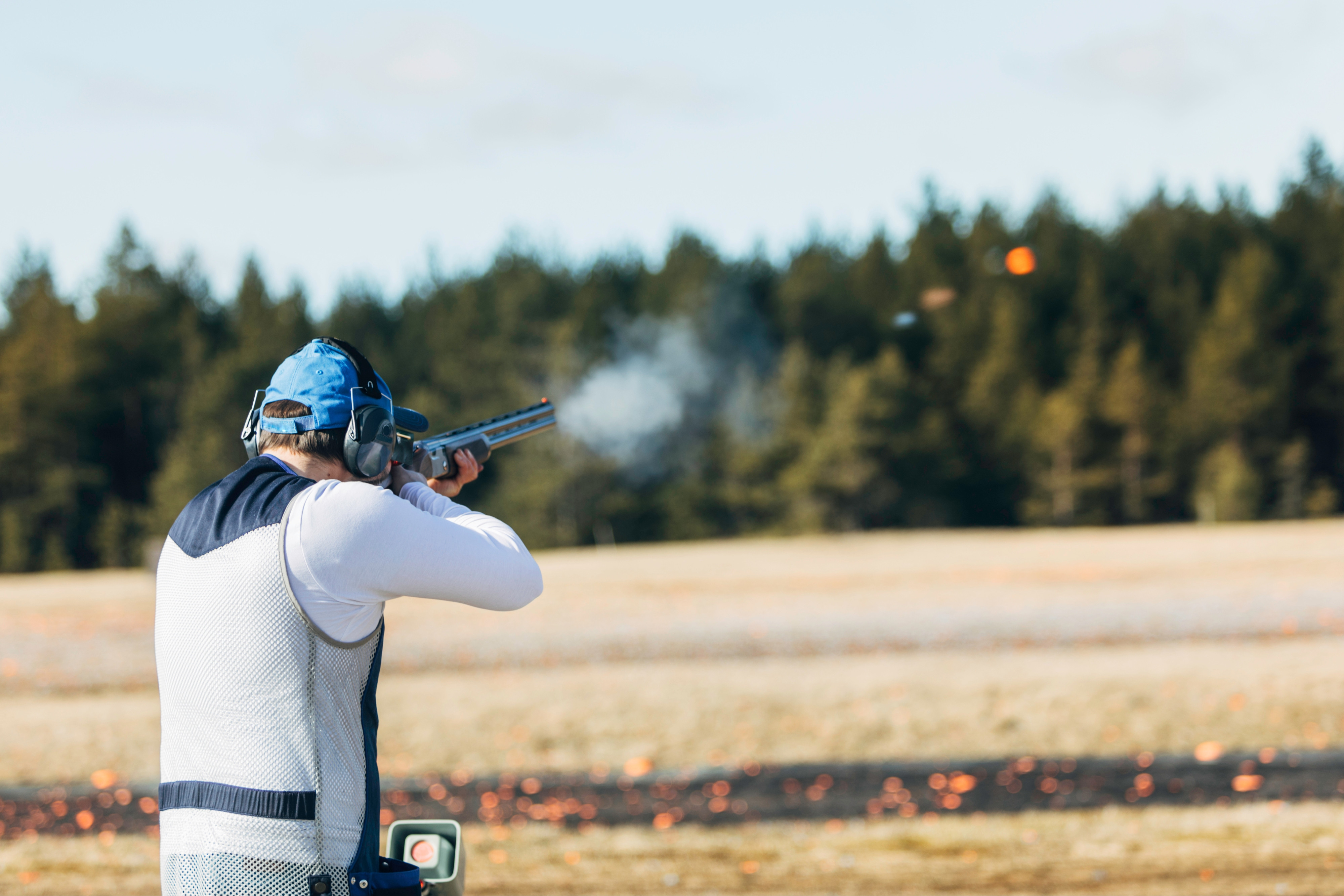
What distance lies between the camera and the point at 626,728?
9.23 meters

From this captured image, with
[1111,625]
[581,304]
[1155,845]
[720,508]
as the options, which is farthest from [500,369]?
[1155,845]

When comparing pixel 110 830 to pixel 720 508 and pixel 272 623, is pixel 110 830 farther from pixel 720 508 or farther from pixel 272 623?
pixel 720 508

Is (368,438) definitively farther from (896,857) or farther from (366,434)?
(896,857)

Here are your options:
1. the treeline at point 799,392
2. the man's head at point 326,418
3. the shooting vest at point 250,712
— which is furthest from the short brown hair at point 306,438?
the treeline at point 799,392

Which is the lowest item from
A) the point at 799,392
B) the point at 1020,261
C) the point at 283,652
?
the point at 283,652

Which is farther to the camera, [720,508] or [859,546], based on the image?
[720,508]

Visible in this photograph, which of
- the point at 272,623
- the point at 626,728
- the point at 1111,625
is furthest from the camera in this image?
the point at 1111,625

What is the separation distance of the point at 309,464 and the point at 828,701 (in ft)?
27.3

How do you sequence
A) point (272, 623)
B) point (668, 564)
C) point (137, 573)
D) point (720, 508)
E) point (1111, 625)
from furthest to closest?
point (720, 508)
point (137, 573)
point (668, 564)
point (1111, 625)
point (272, 623)

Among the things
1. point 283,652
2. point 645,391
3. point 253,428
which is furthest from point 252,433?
point 645,391

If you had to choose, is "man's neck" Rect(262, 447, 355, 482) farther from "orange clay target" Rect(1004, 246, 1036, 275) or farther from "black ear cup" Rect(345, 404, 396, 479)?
"orange clay target" Rect(1004, 246, 1036, 275)

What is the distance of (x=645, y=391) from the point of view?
52062mm

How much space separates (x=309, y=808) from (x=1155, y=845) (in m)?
5.05

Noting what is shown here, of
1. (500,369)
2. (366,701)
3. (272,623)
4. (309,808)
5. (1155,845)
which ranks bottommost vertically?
(1155,845)
